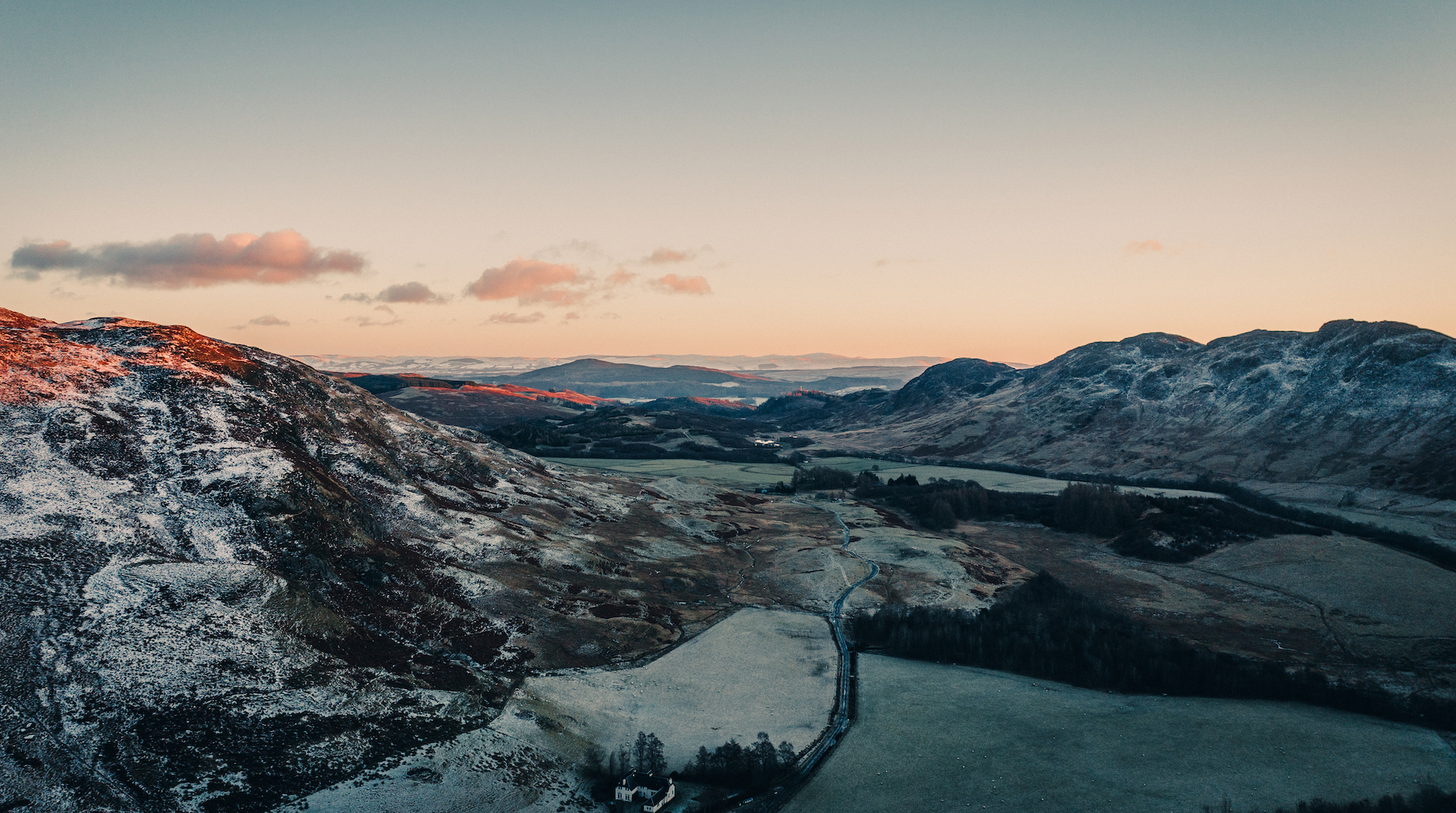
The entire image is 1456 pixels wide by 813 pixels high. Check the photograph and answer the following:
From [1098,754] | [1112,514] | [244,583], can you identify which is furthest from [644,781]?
[1112,514]

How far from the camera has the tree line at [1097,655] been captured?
6925 centimetres

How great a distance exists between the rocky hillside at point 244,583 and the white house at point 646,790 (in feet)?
42.1

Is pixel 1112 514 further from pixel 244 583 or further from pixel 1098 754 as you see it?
pixel 244 583

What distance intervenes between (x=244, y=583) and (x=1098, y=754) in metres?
72.1

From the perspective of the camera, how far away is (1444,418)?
598 feet

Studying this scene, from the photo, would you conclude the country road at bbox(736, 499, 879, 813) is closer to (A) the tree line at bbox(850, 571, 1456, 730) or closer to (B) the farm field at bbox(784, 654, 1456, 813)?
(B) the farm field at bbox(784, 654, 1456, 813)

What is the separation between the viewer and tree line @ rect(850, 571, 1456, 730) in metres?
69.2

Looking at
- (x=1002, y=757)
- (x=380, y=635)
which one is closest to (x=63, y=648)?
(x=380, y=635)

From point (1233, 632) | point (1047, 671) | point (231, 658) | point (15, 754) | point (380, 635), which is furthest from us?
point (1233, 632)

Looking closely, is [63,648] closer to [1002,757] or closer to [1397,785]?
[1002,757]

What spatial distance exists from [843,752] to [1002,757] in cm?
1242

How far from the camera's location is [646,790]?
4988 cm

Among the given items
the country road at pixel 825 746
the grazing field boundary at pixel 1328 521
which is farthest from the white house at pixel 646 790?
the grazing field boundary at pixel 1328 521

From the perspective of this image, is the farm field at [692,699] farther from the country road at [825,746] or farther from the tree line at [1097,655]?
the tree line at [1097,655]
